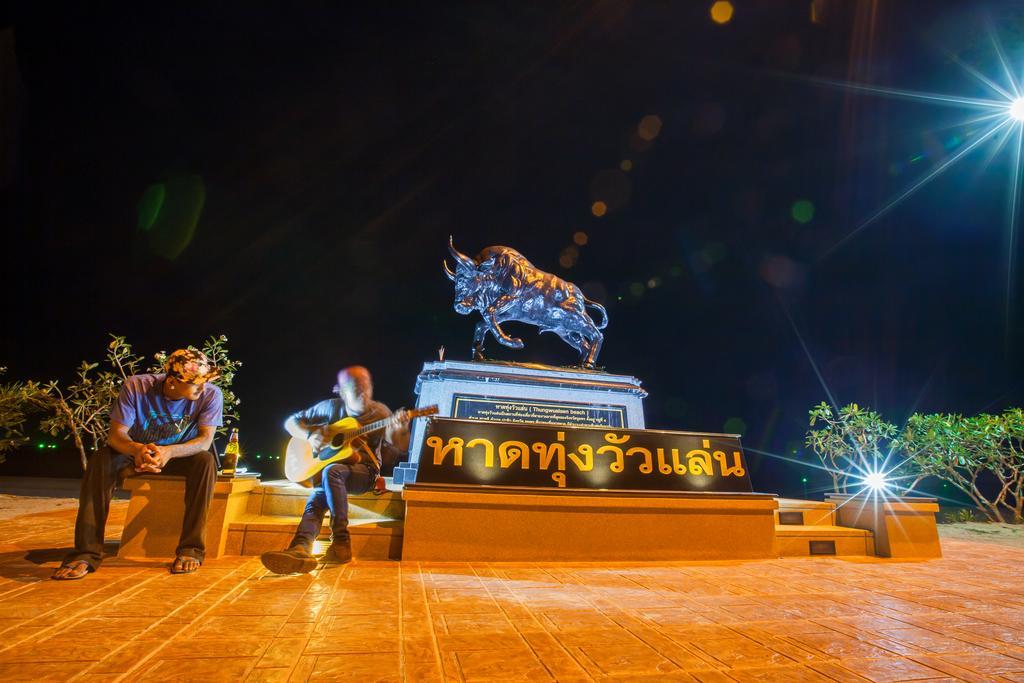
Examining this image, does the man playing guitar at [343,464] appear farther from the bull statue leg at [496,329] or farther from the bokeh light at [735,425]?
the bokeh light at [735,425]

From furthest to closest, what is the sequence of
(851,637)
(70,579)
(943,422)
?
(943,422) < (70,579) < (851,637)

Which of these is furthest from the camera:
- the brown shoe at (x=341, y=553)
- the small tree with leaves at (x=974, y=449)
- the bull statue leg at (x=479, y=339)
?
the small tree with leaves at (x=974, y=449)

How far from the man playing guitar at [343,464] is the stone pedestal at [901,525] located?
568 cm

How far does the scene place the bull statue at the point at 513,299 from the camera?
8.40 m

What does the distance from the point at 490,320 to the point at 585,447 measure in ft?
12.7

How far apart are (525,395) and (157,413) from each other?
195 inches

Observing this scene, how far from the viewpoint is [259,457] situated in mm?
20047

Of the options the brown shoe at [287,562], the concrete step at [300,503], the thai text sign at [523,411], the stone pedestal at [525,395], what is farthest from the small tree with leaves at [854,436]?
the brown shoe at [287,562]

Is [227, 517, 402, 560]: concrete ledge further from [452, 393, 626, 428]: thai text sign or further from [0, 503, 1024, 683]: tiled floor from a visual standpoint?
[452, 393, 626, 428]: thai text sign

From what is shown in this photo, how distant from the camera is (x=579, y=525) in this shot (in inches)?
179

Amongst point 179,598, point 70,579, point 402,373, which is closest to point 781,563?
point 179,598

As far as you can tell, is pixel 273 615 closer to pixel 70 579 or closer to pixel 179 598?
pixel 179 598

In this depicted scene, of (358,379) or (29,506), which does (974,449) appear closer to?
(358,379)

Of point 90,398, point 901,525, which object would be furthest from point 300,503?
point 90,398
